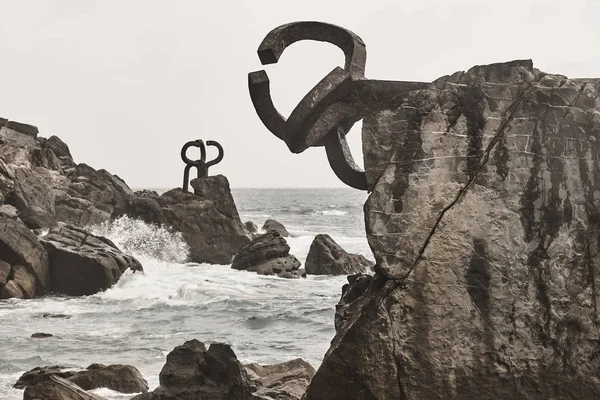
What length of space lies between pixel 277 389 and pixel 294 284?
34.0ft

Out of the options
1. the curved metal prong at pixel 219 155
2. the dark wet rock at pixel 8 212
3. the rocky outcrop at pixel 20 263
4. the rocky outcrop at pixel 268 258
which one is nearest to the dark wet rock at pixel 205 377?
the rocky outcrop at pixel 20 263

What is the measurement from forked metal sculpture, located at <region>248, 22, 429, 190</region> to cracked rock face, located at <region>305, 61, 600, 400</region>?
0.50 meters

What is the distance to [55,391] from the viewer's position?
5.98 metres

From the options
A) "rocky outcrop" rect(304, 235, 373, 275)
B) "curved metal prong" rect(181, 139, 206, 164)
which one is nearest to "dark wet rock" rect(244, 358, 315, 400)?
"rocky outcrop" rect(304, 235, 373, 275)

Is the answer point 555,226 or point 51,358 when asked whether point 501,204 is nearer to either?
point 555,226

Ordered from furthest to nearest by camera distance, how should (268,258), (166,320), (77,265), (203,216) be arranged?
(203,216)
(268,258)
(77,265)
(166,320)

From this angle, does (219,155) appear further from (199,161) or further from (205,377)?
(205,377)

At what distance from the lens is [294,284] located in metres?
16.8

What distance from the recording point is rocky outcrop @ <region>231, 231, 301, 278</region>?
17850 mm

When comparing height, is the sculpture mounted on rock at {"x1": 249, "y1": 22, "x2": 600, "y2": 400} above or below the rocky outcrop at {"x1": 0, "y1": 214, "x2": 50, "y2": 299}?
above

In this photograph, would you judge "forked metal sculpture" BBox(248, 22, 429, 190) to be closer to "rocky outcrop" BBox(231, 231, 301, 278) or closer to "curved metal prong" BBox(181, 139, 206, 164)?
"rocky outcrop" BBox(231, 231, 301, 278)

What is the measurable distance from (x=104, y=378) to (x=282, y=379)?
1558 millimetres

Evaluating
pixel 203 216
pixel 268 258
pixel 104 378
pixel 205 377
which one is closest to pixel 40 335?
pixel 104 378

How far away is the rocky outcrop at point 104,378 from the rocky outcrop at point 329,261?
11.2m
